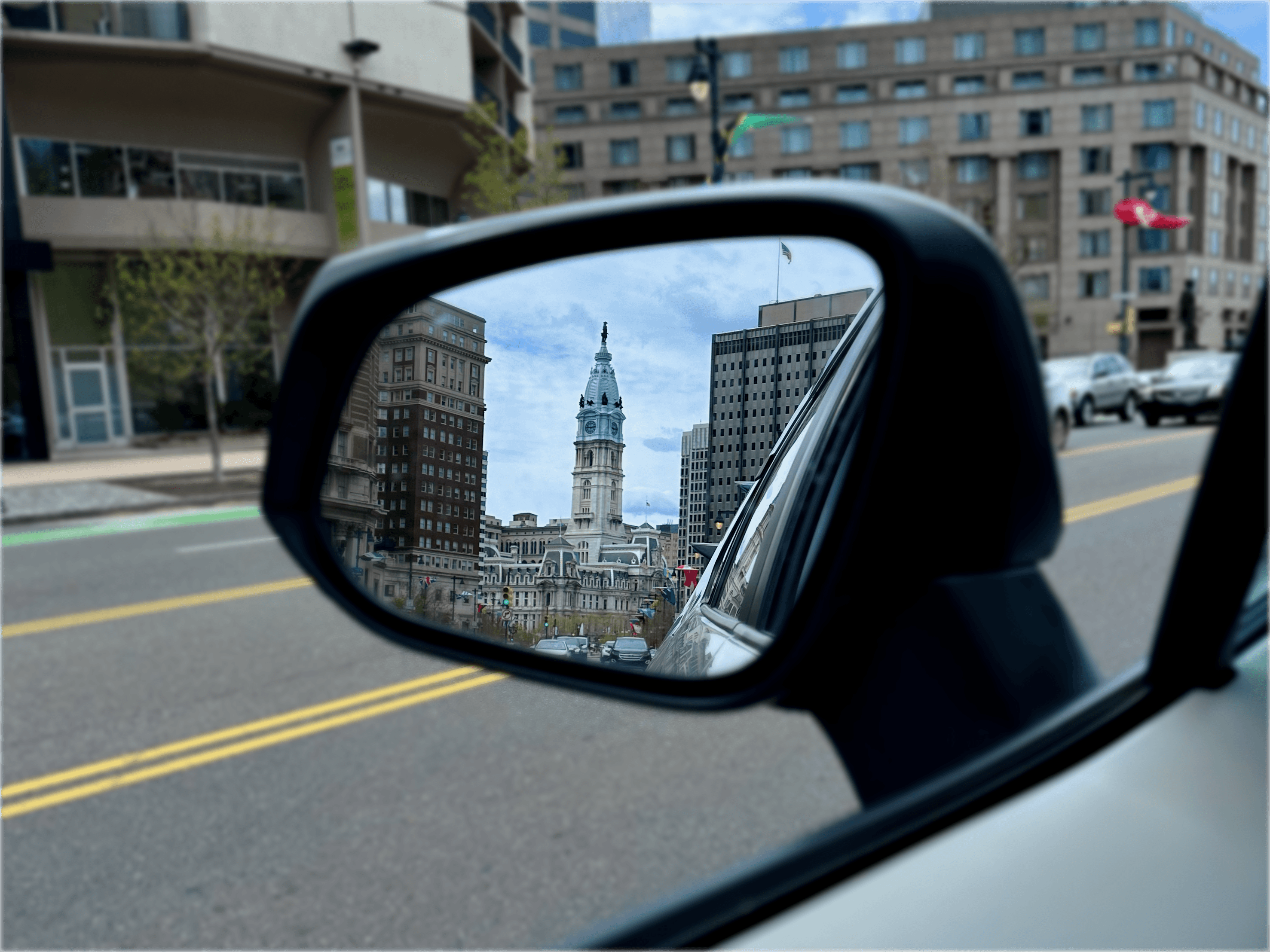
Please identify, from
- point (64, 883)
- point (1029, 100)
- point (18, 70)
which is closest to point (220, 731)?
point (64, 883)

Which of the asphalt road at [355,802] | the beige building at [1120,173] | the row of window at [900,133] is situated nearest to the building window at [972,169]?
the beige building at [1120,173]

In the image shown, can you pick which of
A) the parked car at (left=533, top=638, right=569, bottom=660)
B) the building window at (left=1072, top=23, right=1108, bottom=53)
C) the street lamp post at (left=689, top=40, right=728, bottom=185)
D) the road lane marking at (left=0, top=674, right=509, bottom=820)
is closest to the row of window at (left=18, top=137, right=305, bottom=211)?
the street lamp post at (left=689, top=40, right=728, bottom=185)

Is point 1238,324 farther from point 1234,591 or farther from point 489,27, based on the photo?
point 489,27

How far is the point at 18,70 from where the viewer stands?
21266mm

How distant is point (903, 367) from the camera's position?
71 cm

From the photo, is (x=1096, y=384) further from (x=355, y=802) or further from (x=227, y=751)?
(x=227, y=751)

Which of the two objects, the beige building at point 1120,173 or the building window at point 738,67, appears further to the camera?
the building window at point 738,67

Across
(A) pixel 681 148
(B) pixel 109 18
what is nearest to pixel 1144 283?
(B) pixel 109 18

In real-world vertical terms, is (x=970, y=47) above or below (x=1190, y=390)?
above

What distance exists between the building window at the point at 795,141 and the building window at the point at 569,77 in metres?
24.1

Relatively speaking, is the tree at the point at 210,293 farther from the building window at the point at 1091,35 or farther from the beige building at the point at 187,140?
the building window at the point at 1091,35

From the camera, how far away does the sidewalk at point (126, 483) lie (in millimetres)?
14031

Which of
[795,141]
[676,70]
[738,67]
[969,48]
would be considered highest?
[676,70]

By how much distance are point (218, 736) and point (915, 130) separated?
1468 cm
